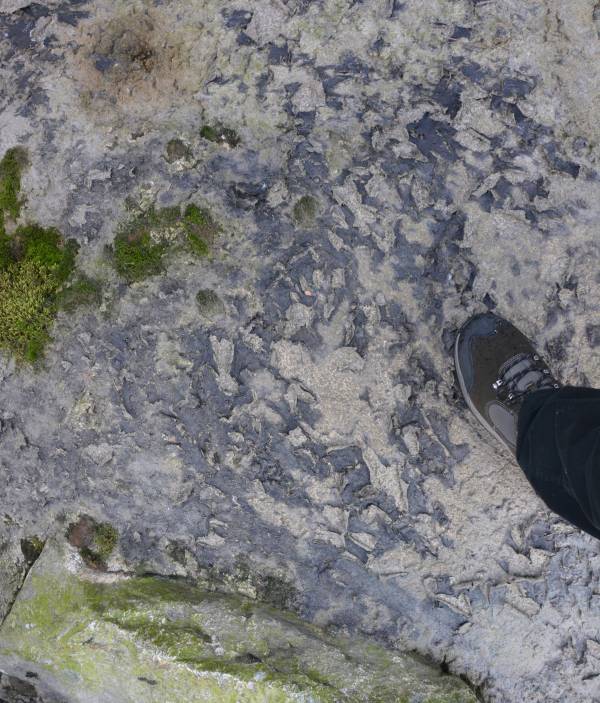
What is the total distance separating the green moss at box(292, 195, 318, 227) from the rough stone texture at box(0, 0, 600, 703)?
36mm

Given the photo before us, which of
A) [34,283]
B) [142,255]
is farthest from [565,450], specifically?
[34,283]

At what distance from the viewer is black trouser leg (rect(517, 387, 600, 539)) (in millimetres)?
3559

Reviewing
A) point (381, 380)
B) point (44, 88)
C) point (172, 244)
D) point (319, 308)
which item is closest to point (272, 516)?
point (381, 380)

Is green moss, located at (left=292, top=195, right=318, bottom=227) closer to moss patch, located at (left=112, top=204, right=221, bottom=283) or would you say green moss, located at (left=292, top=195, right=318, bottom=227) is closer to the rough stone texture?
the rough stone texture

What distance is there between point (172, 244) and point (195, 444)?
1408 millimetres

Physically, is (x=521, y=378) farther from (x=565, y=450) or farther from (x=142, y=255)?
(x=142, y=255)

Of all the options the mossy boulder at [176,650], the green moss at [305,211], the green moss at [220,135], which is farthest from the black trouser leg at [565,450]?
the green moss at [220,135]

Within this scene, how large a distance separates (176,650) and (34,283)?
109 inches

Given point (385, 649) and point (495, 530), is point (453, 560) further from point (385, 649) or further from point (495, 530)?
point (385, 649)

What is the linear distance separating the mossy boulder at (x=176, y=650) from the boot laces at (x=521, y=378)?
2050mm

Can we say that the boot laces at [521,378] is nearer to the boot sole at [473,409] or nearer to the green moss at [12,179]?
the boot sole at [473,409]

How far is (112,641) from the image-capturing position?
4.37 meters

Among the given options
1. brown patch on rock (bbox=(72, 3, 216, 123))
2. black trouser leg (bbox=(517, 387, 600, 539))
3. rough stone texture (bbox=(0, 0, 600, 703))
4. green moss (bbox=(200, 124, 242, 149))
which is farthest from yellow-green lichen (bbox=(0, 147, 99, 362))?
black trouser leg (bbox=(517, 387, 600, 539))

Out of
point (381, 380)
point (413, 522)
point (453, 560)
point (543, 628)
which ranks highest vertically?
point (381, 380)
